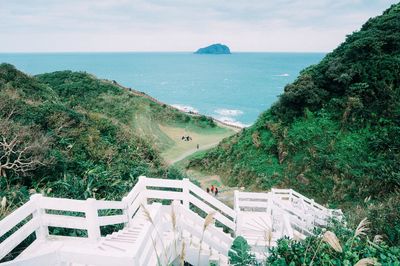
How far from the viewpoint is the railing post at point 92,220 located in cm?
521

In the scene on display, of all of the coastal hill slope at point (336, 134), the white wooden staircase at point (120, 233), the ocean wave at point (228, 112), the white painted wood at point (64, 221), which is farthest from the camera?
the ocean wave at point (228, 112)

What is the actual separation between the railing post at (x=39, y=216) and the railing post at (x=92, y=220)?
78 cm

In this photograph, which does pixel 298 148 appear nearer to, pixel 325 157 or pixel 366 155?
pixel 325 157

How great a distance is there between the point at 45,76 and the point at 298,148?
53355 mm

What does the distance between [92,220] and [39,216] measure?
881 millimetres

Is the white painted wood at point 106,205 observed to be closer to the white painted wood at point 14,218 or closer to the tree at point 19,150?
the white painted wood at point 14,218

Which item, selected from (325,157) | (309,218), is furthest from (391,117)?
(309,218)

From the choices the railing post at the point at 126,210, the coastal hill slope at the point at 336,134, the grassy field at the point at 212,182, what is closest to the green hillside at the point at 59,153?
the railing post at the point at 126,210

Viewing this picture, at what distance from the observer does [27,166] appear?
354 inches

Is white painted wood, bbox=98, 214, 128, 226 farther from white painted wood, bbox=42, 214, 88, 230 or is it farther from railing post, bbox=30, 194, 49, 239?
railing post, bbox=30, 194, 49, 239

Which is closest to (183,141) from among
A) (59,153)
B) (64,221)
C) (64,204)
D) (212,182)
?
(212,182)

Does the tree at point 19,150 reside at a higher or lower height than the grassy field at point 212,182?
higher

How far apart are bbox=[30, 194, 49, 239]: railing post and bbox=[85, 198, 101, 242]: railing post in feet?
2.57

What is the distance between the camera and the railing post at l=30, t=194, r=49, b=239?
5191 millimetres
